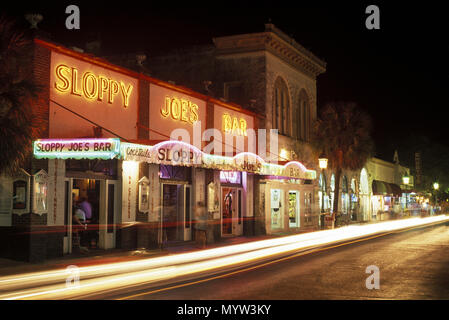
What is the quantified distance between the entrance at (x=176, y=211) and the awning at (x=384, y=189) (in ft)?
105

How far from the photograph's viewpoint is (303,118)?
36125 millimetres

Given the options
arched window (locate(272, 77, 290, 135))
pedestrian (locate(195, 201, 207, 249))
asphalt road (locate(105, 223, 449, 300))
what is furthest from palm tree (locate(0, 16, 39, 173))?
arched window (locate(272, 77, 290, 135))

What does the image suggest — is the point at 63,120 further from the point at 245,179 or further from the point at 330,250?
the point at 245,179

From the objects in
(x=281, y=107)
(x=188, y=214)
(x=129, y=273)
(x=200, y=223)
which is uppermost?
(x=281, y=107)

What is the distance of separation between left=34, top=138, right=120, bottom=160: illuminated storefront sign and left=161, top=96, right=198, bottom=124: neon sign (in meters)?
5.96

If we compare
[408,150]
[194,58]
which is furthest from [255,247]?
[408,150]

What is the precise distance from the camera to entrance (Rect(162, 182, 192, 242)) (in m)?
22.5

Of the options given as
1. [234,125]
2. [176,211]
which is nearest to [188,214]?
[176,211]

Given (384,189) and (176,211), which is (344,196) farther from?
(176,211)

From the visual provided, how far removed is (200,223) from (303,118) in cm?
1749

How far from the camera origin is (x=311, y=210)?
36188mm

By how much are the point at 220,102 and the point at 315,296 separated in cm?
1698

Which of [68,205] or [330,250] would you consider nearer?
[68,205]

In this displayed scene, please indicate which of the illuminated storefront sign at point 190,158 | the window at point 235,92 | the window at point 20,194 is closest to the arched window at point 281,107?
the window at point 235,92
